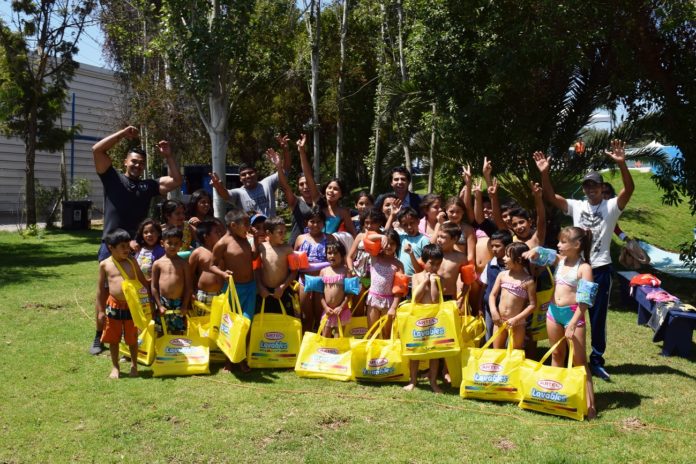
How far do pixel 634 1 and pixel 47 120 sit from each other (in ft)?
62.7

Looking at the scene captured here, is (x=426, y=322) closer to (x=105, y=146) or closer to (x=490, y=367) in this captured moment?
(x=490, y=367)

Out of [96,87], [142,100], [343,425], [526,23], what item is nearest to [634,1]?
[526,23]

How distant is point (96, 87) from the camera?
107 feet

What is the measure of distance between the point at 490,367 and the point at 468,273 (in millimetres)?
922

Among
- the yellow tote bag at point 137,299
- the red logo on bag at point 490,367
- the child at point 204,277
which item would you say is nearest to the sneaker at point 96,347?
the yellow tote bag at point 137,299

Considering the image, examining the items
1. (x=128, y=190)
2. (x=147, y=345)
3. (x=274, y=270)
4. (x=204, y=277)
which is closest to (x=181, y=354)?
(x=147, y=345)

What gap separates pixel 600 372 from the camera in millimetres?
6113

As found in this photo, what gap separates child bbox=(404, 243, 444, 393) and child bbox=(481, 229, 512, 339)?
18.7 inches

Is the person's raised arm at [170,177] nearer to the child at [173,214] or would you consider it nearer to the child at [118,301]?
the child at [173,214]

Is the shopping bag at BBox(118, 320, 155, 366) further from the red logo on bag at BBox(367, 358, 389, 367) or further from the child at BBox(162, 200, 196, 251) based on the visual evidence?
the red logo on bag at BBox(367, 358, 389, 367)

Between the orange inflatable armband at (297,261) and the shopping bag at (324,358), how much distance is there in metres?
0.66

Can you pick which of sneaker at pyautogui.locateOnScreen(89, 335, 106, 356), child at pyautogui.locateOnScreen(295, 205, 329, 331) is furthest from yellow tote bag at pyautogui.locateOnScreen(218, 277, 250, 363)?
sneaker at pyautogui.locateOnScreen(89, 335, 106, 356)

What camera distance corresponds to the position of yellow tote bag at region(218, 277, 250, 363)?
5.71 metres

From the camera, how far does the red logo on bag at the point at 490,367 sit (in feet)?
17.3
